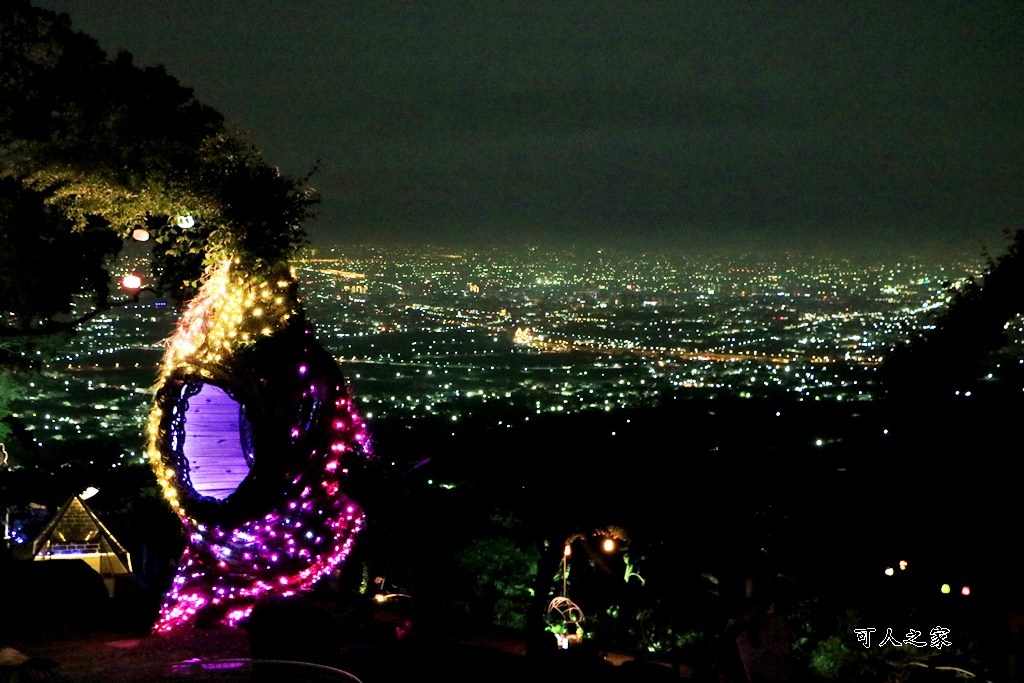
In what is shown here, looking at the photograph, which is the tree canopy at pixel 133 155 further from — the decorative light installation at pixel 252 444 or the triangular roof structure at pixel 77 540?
the triangular roof structure at pixel 77 540

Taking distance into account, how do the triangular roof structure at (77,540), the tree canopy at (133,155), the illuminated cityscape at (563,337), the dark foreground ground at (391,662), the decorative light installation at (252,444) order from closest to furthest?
the decorative light installation at (252,444) < the dark foreground ground at (391,662) < the tree canopy at (133,155) < the triangular roof structure at (77,540) < the illuminated cityscape at (563,337)

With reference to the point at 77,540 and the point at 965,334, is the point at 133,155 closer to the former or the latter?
the point at 77,540

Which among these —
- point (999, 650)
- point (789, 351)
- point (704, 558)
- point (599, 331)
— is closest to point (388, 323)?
point (789, 351)

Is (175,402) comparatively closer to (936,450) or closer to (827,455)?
(827,455)

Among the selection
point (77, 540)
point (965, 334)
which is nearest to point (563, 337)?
point (77, 540)

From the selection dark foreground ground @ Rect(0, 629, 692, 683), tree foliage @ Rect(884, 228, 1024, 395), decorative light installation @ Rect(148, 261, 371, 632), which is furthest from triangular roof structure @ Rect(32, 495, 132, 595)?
tree foliage @ Rect(884, 228, 1024, 395)

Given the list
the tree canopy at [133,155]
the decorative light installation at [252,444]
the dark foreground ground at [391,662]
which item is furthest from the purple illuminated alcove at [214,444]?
the dark foreground ground at [391,662]

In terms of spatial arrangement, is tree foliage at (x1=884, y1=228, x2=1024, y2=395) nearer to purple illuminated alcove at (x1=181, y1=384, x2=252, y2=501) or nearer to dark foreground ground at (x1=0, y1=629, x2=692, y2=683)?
dark foreground ground at (x1=0, y1=629, x2=692, y2=683)

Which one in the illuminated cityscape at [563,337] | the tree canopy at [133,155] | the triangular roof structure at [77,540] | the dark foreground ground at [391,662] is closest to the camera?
the dark foreground ground at [391,662]
